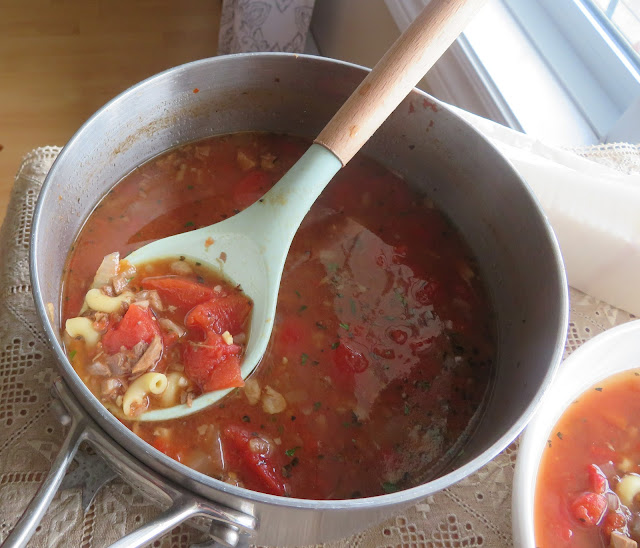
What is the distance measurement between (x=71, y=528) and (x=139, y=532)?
31 cm

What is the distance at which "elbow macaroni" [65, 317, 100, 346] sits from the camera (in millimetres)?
1016

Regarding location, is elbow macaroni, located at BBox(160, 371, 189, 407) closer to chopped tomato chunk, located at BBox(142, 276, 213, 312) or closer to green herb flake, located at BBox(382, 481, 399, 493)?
chopped tomato chunk, located at BBox(142, 276, 213, 312)

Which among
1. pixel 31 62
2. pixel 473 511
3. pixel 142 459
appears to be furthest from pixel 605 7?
pixel 31 62

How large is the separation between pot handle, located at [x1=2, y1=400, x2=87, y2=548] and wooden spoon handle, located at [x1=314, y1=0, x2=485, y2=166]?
1.98ft

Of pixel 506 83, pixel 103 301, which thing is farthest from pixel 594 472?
pixel 506 83

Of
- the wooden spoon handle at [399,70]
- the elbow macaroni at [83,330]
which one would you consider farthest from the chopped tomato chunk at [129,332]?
the wooden spoon handle at [399,70]

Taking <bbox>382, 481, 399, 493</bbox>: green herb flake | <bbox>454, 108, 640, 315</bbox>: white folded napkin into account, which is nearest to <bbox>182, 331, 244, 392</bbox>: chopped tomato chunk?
<bbox>382, 481, 399, 493</bbox>: green herb flake

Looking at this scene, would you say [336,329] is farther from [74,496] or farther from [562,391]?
[74,496]

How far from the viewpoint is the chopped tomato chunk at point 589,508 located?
0.92 m

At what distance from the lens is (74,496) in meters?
0.97

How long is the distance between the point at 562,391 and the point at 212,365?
1.88ft

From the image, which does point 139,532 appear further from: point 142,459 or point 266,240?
point 266,240

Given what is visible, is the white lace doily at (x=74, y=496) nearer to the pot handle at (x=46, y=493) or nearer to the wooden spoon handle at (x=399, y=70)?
the pot handle at (x=46, y=493)

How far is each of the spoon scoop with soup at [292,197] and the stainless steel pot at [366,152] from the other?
0.15m
